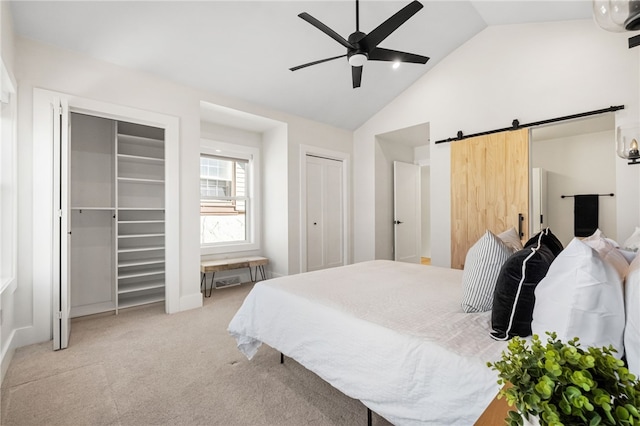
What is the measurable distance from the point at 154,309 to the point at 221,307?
0.79 meters

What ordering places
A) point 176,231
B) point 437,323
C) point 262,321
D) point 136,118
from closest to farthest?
point 437,323 < point 262,321 < point 136,118 < point 176,231

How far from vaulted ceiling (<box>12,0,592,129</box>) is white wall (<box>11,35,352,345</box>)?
0.13 metres

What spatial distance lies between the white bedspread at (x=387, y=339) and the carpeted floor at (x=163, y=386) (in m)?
0.29

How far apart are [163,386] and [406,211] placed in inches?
190

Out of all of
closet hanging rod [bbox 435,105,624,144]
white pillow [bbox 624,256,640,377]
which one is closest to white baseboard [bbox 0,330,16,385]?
white pillow [bbox 624,256,640,377]

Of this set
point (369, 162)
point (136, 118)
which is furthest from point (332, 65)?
point (136, 118)

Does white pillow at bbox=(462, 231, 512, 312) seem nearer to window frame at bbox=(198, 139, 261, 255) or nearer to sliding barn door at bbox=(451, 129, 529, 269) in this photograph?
sliding barn door at bbox=(451, 129, 529, 269)

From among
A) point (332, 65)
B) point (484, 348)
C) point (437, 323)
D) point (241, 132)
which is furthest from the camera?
point (241, 132)

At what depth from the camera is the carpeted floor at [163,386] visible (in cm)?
168

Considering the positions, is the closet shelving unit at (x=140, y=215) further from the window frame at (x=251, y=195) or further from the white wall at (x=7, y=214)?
the white wall at (x=7, y=214)

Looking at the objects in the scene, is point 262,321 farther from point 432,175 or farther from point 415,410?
point 432,175

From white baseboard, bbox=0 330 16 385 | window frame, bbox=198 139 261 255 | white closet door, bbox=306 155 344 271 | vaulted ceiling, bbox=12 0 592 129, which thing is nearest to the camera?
white baseboard, bbox=0 330 16 385

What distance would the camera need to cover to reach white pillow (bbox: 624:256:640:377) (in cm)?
85

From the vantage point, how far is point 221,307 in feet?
12.0
